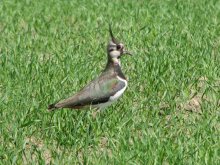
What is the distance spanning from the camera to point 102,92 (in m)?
7.46

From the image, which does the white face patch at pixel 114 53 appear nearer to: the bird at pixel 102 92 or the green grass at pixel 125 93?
the bird at pixel 102 92

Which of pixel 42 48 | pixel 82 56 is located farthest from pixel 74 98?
pixel 42 48

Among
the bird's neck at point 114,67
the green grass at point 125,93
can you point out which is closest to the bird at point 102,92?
the bird's neck at point 114,67

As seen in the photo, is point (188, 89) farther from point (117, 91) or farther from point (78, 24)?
point (78, 24)

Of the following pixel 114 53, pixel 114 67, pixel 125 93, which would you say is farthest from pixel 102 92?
pixel 125 93

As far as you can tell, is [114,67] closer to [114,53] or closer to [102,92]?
[114,53]

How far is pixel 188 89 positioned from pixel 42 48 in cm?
334

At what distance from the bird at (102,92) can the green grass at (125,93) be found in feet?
0.49

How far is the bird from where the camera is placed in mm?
7216

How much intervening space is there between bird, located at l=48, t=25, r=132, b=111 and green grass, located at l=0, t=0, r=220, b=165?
0.49ft

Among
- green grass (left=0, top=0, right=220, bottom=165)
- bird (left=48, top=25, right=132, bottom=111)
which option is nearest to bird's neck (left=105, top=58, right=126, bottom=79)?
bird (left=48, top=25, right=132, bottom=111)

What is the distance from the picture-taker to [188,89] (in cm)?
871

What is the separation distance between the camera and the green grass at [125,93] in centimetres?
656

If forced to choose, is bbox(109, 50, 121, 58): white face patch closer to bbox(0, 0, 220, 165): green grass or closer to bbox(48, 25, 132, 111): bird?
bbox(48, 25, 132, 111): bird
